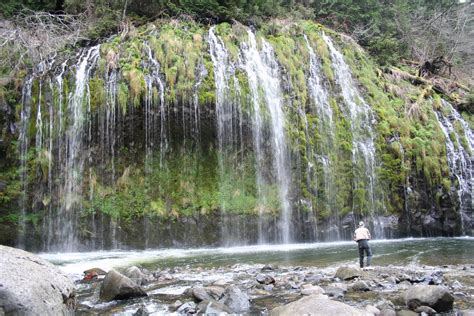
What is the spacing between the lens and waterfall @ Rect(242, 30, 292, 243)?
1520 cm

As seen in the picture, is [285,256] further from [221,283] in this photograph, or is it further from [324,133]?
[324,133]

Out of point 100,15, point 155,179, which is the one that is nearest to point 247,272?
point 155,179

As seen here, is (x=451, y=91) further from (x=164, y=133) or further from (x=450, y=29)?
(x=164, y=133)

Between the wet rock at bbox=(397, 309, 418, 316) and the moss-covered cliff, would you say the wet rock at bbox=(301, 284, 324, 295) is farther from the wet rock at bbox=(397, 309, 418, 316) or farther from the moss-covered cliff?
the moss-covered cliff

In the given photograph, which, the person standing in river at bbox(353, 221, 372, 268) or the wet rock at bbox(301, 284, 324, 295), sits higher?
the person standing in river at bbox(353, 221, 372, 268)

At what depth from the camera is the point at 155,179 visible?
593 inches

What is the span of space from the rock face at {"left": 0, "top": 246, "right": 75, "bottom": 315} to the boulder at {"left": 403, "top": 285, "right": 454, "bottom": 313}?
14.8 ft

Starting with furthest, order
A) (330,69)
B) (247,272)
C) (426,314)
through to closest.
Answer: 1. (330,69)
2. (247,272)
3. (426,314)

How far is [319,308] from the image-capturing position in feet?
16.2

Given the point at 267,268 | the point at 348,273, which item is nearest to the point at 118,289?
the point at 267,268

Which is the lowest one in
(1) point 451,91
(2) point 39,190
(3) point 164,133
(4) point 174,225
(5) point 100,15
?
(4) point 174,225

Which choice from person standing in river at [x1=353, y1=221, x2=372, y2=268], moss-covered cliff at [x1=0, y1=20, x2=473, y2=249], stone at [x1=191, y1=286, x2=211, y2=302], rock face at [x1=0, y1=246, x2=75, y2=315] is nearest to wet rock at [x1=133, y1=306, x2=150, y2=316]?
stone at [x1=191, y1=286, x2=211, y2=302]

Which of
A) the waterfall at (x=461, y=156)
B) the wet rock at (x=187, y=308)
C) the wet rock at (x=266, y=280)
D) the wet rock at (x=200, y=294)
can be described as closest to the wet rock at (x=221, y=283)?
the wet rock at (x=266, y=280)

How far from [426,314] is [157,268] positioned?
246 inches
